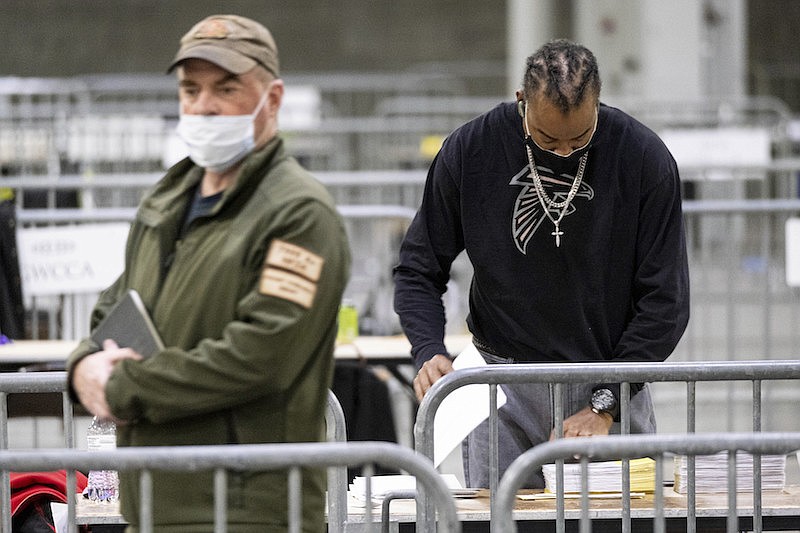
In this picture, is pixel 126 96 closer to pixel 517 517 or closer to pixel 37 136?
pixel 37 136

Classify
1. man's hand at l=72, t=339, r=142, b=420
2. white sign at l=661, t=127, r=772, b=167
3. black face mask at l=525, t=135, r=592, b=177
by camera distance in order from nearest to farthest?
man's hand at l=72, t=339, r=142, b=420
black face mask at l=525, t=135, r=592, b=177
white sign at l=661, t=127, r=772, b=167

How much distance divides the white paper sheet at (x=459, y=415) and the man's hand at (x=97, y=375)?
127cm

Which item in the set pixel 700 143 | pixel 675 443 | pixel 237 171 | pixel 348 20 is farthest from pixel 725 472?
pixel 348 20

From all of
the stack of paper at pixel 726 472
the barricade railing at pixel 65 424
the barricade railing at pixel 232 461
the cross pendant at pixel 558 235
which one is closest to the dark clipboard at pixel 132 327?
the barricade railing at pixel 232 461

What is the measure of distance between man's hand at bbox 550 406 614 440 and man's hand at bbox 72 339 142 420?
160cm

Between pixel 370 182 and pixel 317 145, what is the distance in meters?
7.20

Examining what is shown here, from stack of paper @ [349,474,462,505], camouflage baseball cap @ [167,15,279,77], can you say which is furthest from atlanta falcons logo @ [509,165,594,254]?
camouflage baseball cap @ [167,15,279,77]

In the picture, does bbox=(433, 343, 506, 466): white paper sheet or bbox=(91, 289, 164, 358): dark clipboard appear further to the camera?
bbox=(433, 343, 506, 466): white paper sheet

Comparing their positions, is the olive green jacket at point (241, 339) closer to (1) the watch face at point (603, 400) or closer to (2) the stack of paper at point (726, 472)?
(1) the watch face at point (603, 400)

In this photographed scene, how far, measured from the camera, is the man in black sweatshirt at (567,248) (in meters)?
4.53

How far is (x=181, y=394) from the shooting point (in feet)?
10.6

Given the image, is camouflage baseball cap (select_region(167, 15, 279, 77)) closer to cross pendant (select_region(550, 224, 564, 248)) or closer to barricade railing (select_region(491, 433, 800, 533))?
barricade railing (select_region(491, 433, 800, 533))

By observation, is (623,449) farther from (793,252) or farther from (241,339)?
(793,252)

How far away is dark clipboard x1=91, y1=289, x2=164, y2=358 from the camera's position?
3.35 meters
